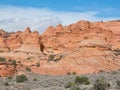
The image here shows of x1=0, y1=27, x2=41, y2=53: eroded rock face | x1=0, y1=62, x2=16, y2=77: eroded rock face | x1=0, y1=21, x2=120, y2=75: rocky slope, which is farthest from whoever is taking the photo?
x1=0, y1=27, x2=41, y2=53: eroded rock face

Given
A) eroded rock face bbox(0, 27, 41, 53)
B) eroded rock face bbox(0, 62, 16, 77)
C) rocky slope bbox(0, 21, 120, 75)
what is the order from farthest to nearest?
eroded rock face bbox(0, 27, 41, 53) < rocky slope bbox(0, 21, 120, 75) < eroded rock face bbox(0, 62, 16, 77)

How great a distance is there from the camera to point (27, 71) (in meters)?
50.2

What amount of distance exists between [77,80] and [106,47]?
93.8 feet

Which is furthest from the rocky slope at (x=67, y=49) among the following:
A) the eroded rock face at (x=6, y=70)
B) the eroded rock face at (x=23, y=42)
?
the eroded rock face at (x=6, y=70)

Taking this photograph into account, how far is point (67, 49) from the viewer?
86.9m

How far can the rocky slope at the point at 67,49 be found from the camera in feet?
180

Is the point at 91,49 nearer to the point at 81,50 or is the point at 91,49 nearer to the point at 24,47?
the point at 81,50

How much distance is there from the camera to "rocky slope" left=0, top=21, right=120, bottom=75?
54.7m

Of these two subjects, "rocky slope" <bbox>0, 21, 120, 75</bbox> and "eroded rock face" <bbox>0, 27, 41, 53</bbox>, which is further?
"eroded rock face" <bbox>0, 27, 41, 53</bbox>

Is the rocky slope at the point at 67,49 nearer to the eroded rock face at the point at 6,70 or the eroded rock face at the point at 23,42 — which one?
the eroded rock face at the point at 23,42

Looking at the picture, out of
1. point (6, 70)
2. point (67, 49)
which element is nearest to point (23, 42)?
point (67, 49)

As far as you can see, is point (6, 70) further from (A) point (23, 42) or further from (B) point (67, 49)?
Result: (A) point (23, 42)

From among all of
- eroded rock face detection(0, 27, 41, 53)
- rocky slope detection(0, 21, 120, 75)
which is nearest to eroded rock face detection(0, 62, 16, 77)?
rocky slope detection(0, 21, 120, 75)

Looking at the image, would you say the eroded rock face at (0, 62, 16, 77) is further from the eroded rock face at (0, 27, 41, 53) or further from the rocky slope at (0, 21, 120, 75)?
the eroded rock face at (0, 27, 41, 53)
